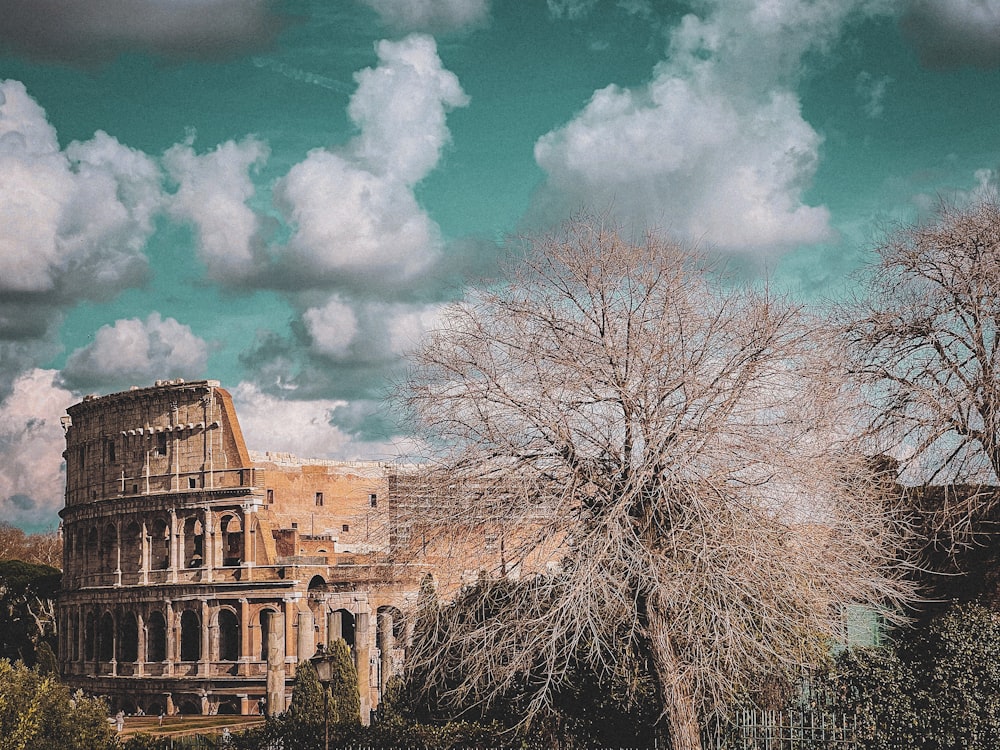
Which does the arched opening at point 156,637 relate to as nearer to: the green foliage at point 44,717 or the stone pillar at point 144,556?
the stone pillar at point 144,556

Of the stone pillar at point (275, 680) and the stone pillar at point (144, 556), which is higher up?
the stone pillar at point (144, 556)

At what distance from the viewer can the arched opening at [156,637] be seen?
161 feet

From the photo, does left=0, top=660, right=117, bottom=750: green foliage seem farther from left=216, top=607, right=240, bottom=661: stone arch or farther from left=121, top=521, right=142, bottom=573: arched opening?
left=121, top=521, right=142, bottom=573: arched opening

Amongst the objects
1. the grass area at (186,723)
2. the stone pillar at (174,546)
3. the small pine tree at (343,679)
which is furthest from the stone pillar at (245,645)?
the small pine tree at (343,679)

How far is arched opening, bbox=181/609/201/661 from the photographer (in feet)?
158

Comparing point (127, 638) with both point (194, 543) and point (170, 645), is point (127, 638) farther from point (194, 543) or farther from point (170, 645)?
point (194, 543)

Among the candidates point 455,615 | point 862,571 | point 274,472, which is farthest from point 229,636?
point 862,571

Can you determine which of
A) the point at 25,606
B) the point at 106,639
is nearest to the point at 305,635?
the point at 106,639

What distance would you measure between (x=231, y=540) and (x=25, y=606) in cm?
2056

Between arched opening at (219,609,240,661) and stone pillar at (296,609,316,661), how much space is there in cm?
1025

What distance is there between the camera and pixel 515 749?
15930 millimetres

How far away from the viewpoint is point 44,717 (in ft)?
51.7

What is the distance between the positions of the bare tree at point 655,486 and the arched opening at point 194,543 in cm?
3723

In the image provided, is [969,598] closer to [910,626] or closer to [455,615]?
[910,626]
